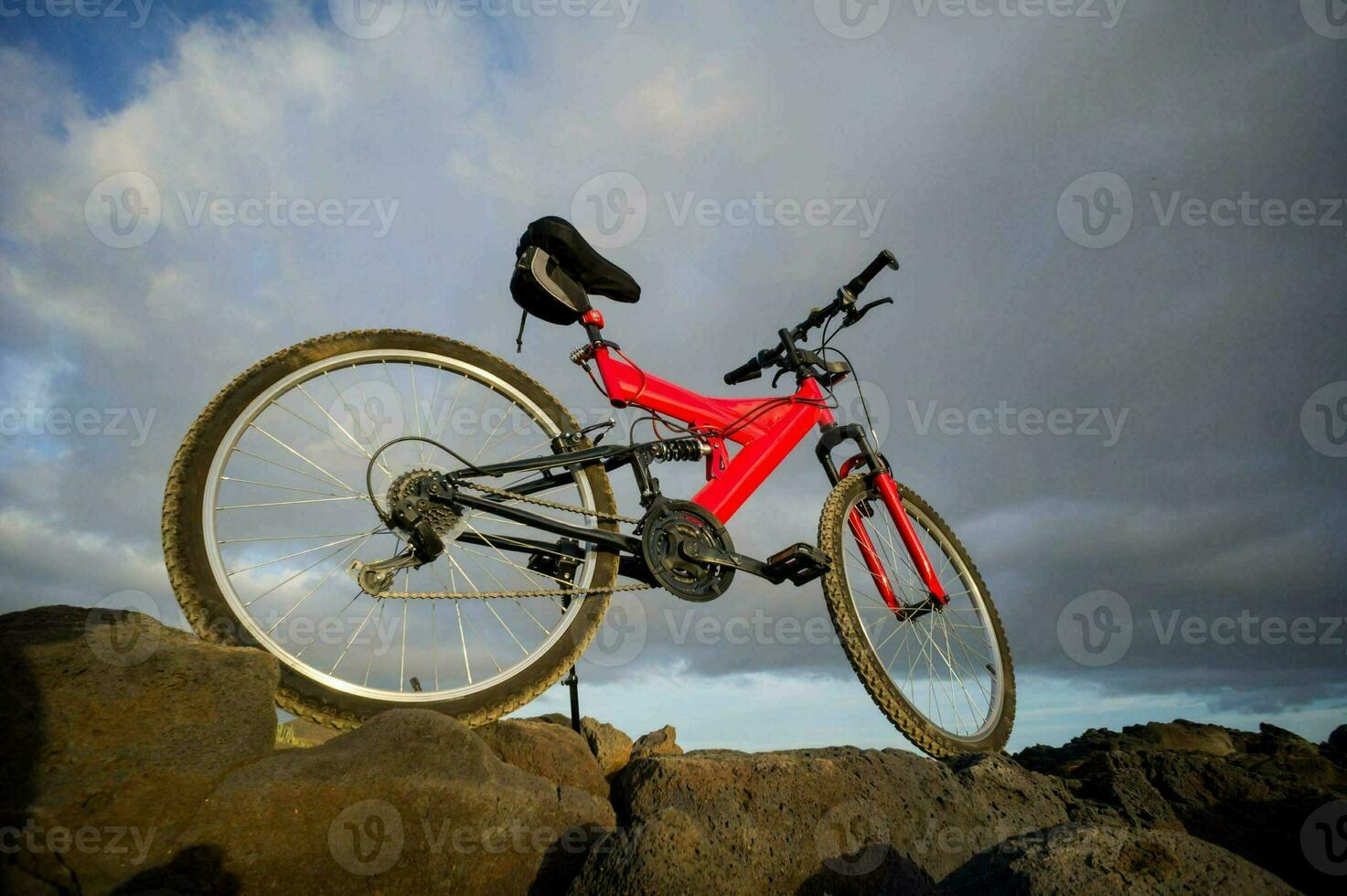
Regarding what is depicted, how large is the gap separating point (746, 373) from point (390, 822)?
3.99 metres

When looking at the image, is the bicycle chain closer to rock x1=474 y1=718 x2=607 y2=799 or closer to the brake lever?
rock x1=474 y1=718 x2=607 y2=799

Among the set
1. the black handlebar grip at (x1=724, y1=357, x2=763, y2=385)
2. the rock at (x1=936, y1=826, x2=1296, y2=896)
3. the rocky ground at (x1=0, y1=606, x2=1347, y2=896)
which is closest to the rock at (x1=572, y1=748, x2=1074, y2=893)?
the rocky ground at (x1=0, y1=606, x2=1347, y2=896)

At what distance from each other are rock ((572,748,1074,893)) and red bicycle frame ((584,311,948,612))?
172 centimetres

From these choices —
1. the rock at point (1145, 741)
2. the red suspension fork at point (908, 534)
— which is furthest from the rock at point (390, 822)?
the rock at point (1145, 741)

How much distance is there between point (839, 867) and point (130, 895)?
2.08 m

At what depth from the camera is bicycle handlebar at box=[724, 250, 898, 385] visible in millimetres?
5059

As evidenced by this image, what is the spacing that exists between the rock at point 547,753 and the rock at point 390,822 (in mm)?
474

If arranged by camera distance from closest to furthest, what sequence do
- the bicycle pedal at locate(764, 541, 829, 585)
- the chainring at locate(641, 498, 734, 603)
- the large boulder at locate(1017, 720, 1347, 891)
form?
the large boulder at locate(1017, 720, 1347, 891) → the chainring at locate(641, 498, 734, 603) → the bicycle pedal at locate(764, 541, 829, 585)

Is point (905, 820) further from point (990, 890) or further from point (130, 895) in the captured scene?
point (130, 895)

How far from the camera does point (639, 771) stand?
2855 millimetres

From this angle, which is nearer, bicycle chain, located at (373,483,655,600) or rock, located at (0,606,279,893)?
rock, located at (0,606,279,893)

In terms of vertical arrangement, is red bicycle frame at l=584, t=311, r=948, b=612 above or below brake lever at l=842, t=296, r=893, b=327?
below

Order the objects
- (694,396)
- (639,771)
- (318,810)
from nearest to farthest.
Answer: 1. (318,810)
2. (639,771)
3. (694,396)

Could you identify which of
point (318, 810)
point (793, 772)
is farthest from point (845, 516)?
point (318, 810)
